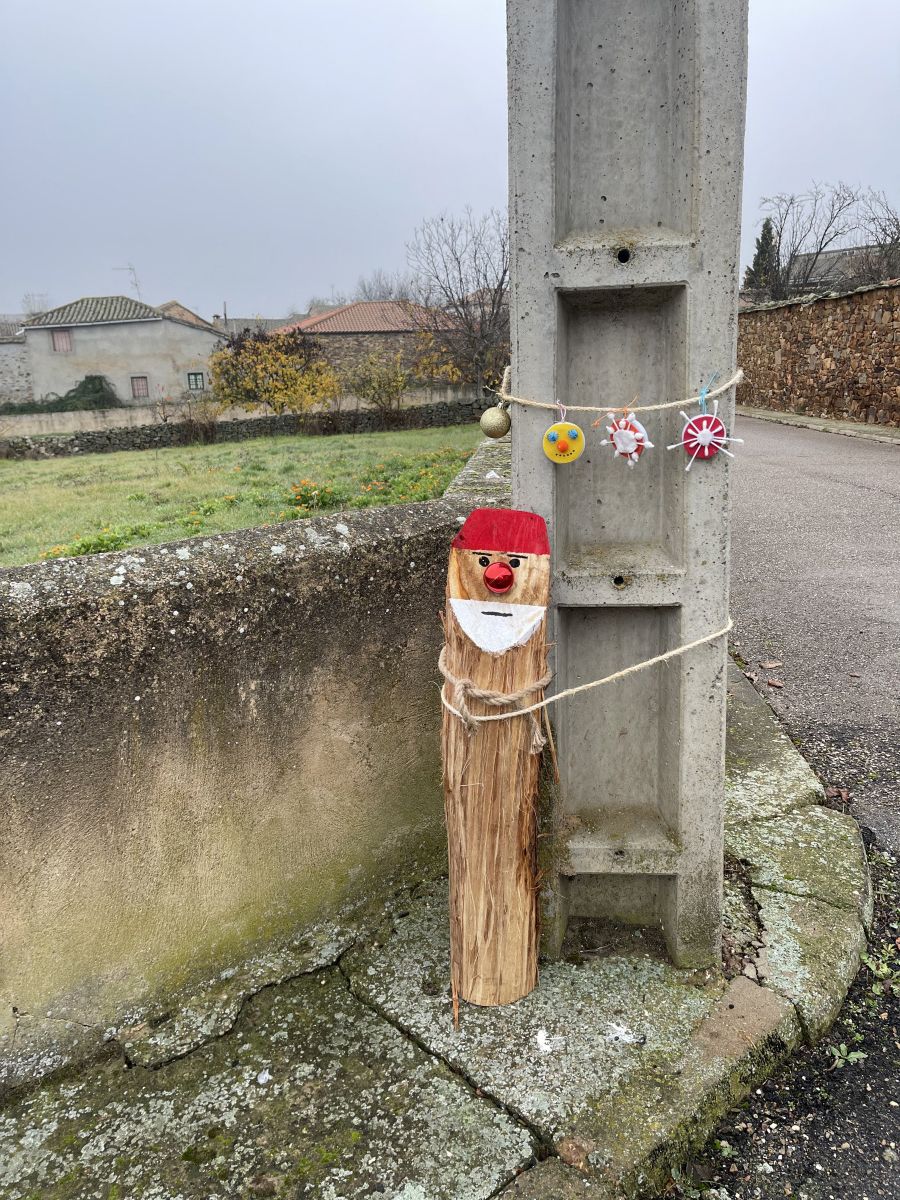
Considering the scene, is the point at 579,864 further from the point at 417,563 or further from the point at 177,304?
the point at 177,304

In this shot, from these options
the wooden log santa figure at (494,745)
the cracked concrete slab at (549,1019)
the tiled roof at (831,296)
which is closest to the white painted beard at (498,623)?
the wooden log santa figure at (494,745)

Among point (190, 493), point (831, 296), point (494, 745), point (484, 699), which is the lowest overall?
point (190, 493)

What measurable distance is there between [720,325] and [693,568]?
24.3 inches

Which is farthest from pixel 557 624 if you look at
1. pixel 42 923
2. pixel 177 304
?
pixel 177 304

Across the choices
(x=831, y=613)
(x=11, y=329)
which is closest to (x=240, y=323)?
(x=11, y=329)

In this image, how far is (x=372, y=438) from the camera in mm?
21234

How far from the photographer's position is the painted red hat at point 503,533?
6.61 feet

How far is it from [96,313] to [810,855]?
4671cm

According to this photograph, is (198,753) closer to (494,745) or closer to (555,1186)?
(494,745)

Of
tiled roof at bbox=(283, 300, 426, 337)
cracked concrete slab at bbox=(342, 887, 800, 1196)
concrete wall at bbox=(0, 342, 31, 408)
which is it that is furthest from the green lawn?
concrete wall at bbox=(0, 342, 31, 408)

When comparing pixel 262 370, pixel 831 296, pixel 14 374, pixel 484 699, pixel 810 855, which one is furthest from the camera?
pixel 14 374

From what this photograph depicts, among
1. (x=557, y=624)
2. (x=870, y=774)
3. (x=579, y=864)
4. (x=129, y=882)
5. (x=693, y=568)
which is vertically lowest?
(x=870, y=774)

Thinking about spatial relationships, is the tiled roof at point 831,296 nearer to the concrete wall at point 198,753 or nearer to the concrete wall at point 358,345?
the concrete wall at point 198,753

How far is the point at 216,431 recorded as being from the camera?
74.5ft
